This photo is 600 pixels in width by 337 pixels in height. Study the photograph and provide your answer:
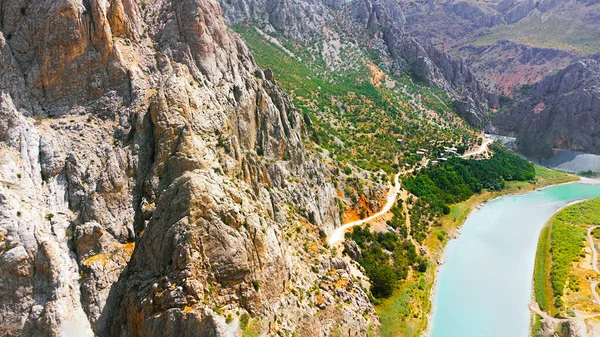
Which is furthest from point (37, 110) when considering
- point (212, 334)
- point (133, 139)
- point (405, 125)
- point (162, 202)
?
point (405, 125)

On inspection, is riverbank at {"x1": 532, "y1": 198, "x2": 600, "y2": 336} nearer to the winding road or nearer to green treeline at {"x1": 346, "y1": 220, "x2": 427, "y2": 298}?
green treeline at {"x1": 346, "y1": 220, "x2": 427, "y2": 298}

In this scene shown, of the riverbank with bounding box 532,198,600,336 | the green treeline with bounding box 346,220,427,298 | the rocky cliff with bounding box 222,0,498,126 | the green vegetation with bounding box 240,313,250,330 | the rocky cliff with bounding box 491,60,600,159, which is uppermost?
the rocky cliff with bounding box 222,0,498,126

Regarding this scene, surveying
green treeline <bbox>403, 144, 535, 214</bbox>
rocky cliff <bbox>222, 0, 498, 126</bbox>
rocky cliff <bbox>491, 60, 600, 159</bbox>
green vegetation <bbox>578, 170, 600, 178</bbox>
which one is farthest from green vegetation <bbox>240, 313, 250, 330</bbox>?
rocky cliff <bbox>222, 0, 498, 126</bbox>

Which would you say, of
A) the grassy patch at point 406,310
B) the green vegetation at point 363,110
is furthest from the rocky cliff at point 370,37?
the grassy patch at point 406,310

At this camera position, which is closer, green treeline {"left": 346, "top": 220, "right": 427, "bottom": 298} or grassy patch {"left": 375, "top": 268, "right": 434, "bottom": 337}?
grassy patch {"left": 375, "top": 268, "right": 434, "bottom": 337}

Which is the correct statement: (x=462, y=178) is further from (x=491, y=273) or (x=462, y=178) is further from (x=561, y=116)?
(x=561, y=116)

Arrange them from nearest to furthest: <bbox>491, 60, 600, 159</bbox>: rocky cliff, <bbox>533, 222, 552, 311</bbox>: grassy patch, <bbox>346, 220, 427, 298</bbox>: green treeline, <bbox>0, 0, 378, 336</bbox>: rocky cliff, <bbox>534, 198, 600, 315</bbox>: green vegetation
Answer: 1. <bbox>0, 0, 378, 336</bbox>: rocky cliff
2. <bbox>346, 220, 427, 298</bbox>: green treeline
3. <bbox>533, 222, 552, 311</bbox>: grassy patch
4. <bbox>534, 198, 600, 315</bbox>: green vegetation
5. <bbox>491, 60, 600, 159</bbox>: rocky cliff

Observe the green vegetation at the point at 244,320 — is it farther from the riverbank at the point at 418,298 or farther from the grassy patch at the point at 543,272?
the grassy patch at the point at 543,272
